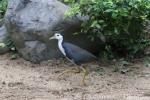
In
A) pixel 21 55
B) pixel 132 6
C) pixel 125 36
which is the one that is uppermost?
pixel 132 6

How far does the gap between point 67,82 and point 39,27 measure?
157cm

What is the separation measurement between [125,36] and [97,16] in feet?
2.44

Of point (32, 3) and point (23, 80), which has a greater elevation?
point (32, 3)

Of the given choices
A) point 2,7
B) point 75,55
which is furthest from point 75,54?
point 2,7

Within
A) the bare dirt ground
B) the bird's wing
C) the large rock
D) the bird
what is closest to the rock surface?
the large rock

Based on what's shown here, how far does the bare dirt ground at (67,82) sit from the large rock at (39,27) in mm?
241

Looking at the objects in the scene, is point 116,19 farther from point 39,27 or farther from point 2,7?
point 2,7

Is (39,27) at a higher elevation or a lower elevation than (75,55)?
higher

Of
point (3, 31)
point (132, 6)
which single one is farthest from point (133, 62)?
point (3, 31)

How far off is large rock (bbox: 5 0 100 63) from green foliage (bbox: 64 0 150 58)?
1.00 feet

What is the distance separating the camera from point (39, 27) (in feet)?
29.8

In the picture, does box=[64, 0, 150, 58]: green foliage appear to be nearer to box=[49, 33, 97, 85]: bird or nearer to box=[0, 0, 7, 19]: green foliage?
box=[49, 33, 97, 85]: bird

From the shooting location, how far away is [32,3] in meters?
9.46

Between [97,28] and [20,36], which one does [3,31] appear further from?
[97,28]
